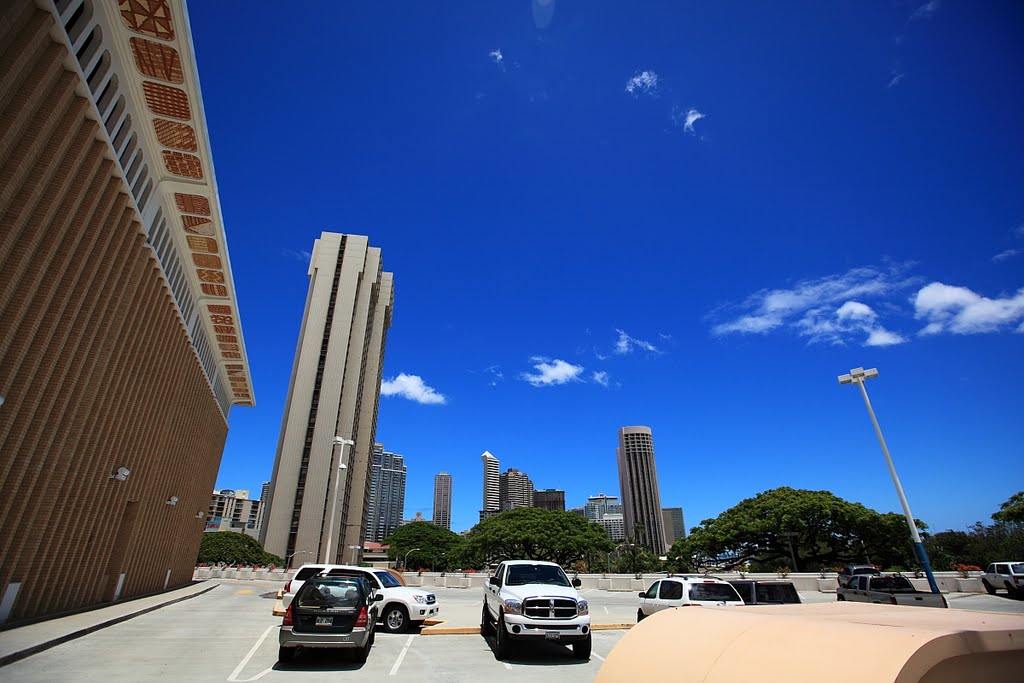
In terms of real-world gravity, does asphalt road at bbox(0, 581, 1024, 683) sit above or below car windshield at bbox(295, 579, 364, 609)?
below

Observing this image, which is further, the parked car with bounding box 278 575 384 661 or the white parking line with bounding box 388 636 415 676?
the parked car with bounding box 278 575 384 661

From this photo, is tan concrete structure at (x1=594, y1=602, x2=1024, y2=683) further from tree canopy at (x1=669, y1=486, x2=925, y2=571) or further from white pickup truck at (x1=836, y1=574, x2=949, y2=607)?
tree canopy at (x1=669, y1=486, x2=925, y2=571)

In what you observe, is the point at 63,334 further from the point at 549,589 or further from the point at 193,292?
the point at 549,589

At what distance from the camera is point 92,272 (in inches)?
510

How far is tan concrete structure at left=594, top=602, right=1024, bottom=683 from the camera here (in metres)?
2.22

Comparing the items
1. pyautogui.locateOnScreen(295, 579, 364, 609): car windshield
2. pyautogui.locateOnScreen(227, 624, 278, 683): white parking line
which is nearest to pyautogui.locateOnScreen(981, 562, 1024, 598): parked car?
pyautogui.locateOnScreen(295, 579, 364, 609): car windshield

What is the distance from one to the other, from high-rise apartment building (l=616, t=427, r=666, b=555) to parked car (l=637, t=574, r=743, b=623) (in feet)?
544

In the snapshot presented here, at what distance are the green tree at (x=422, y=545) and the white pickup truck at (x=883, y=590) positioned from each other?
86.1 meters

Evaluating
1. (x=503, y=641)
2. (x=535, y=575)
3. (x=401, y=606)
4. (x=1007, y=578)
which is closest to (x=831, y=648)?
(x=503, y=641)

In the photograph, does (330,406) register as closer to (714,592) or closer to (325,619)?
(325,619)

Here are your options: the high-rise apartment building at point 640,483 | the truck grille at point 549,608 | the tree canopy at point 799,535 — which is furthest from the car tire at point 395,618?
the high-rise apartment building at point 640,483

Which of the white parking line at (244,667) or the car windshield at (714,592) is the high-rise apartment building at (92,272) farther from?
the car windshield at (714,592)

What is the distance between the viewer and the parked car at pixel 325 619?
916 cm

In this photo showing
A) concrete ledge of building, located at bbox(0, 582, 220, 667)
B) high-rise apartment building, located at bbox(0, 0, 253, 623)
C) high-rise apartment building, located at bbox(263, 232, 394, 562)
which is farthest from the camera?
high-rise apartment building, located at bbox(263, 232, 394, 562)
